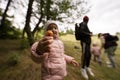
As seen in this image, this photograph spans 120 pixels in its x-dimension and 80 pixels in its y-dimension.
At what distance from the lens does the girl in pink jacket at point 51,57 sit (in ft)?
18.5

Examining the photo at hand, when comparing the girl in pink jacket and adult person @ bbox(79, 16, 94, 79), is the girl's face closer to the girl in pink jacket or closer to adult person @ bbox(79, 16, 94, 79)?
the girl in pink jacket

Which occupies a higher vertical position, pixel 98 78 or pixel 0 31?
pixel 0 31

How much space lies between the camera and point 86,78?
11703 mm

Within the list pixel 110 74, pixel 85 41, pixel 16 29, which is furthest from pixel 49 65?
pixel 16 29

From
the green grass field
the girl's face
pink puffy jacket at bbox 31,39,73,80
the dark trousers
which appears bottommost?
the green grass field

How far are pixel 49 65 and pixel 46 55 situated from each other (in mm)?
279

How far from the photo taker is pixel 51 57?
585 cm

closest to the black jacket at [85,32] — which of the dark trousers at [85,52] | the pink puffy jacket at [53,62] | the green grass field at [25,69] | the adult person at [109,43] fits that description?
the dark trousers at [85,52]

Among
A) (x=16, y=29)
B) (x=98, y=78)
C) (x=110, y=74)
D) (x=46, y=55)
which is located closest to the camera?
(x=46, y=55)

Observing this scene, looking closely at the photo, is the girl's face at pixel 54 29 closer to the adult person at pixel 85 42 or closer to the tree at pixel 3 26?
the adult person at pixel 85 42

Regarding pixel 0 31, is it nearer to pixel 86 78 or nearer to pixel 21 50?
pixel 21 50

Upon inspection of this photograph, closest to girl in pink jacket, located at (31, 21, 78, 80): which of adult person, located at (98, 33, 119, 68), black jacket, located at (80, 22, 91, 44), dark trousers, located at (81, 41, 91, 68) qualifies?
black jacket, located at (80, 22, 91, 44)

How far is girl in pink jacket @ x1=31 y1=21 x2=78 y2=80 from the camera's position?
18.5ft

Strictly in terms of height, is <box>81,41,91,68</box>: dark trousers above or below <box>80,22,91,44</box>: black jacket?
below
